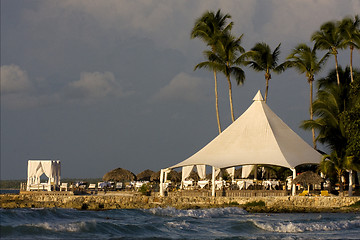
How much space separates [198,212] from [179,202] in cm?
383

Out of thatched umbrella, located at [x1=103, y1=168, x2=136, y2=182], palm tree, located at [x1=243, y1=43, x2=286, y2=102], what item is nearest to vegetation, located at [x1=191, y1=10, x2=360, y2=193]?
palm tree, located at [x1=243, y1=43, x2=286, y2=102]

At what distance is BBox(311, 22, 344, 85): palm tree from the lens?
36.8 metres

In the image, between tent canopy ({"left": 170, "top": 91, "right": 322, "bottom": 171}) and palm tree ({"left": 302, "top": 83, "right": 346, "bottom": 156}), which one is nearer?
tent canopy ({"left": 170, "top": 91, "right": 322, "bottom": 171})

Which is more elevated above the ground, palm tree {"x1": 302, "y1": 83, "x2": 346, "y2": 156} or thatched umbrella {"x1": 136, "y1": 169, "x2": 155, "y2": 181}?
palm tree {"x1": 302, "y1": 83, "x2": 346, "y2": 156}

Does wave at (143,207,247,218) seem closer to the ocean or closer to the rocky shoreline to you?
the ocean

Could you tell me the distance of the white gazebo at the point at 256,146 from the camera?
2978 cm

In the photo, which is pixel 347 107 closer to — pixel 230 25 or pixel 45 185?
pixel 230 25

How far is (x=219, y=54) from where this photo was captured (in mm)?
38281

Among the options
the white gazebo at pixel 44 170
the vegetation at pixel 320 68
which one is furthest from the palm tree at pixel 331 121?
the white gazebo at pixel 44 170

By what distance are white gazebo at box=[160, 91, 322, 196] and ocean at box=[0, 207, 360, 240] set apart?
372cm

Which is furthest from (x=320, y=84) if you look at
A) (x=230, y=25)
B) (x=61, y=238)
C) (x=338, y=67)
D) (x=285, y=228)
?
(x=61, y=238)

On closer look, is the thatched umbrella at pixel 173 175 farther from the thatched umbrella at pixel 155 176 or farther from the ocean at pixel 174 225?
the ocean at pixel 174 225

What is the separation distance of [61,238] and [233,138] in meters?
16.1

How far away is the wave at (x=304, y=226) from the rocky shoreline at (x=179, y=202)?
5.89 metres
